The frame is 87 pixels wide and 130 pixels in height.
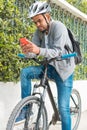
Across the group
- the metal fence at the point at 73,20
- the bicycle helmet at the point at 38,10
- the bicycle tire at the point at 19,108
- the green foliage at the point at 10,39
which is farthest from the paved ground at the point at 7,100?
the bicycle helmet at the point at 38,10

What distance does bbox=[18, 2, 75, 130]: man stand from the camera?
4.55m

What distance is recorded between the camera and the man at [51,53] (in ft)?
14.9

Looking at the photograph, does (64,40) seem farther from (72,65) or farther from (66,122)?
(66,122)

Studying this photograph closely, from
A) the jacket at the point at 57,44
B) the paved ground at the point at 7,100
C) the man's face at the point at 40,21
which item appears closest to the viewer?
the jacket at the point at 57,44

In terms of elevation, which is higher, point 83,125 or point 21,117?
point 21,117

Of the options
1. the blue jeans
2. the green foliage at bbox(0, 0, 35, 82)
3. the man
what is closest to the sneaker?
the man

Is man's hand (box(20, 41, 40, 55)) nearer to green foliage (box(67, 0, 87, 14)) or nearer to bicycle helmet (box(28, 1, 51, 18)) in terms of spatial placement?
→ bicycle helmet (box(28, 1, 51, 18))

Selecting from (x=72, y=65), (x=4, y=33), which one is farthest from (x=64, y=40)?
Result: (x=4, y=33)

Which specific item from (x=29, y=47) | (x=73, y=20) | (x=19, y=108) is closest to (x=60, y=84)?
(x=19, y=108)

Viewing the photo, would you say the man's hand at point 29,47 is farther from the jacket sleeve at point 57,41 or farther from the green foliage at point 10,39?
the green foliage at point 10,39

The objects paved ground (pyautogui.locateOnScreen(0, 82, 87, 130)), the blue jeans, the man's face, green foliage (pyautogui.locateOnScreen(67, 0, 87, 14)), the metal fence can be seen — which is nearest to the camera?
the man's face

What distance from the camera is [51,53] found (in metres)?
4.45

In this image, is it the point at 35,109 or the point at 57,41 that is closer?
the point at 57,41

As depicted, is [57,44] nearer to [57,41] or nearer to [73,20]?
[57,41]
